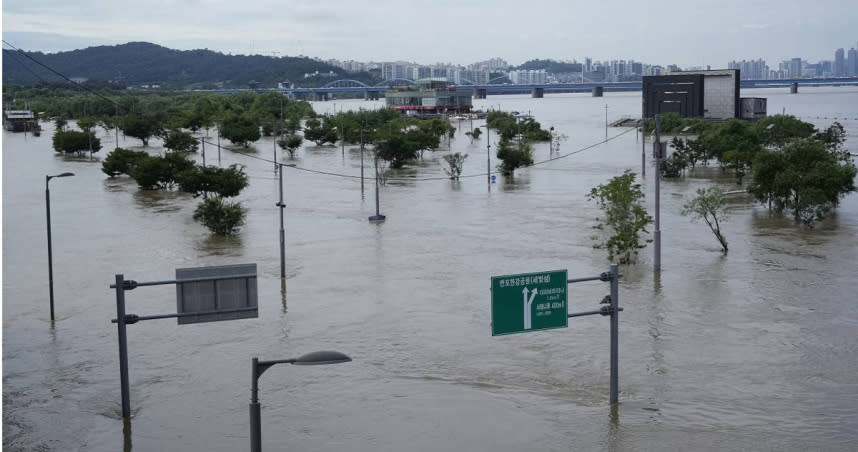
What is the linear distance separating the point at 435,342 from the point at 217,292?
734 centimetres

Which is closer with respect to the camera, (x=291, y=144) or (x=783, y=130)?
(x=783, y=130)

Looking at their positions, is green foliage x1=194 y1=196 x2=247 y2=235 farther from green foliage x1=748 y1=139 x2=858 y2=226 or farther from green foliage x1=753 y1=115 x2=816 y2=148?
green foliage x1=753 y1=115 x2=816 y2=148

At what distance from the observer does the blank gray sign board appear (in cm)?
1334

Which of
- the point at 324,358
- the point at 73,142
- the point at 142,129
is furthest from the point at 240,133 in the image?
the point at 324,358

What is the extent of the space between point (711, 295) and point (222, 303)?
14.6m

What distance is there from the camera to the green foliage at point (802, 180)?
35.4 meters

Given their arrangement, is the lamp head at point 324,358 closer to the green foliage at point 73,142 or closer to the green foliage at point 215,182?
the green foliage at point 215,182

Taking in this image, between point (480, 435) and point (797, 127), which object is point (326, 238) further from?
point (797, 127)

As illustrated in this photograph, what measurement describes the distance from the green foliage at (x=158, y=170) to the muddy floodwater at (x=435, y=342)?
1104 cm

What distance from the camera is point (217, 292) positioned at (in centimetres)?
1343

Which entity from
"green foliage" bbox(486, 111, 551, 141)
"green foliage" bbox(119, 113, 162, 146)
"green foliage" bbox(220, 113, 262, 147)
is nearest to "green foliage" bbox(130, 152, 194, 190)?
"green foliage" bbox(220, 113, 262, 147)

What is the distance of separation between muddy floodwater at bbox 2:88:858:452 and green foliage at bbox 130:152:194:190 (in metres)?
11.0

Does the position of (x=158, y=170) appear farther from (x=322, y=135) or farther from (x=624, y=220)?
(x=322, y=135)

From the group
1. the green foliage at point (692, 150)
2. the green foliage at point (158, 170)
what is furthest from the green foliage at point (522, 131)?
the green foliage at point (158, 170)
